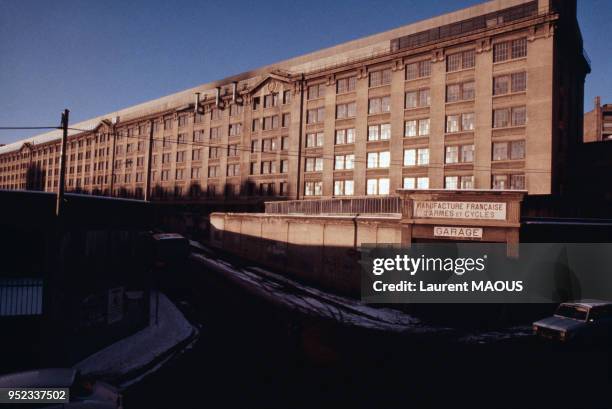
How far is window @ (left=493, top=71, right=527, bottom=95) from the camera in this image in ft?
99.4

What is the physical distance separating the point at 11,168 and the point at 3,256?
112741mm

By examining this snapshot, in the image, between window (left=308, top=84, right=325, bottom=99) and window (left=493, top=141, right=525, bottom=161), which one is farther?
window (left=308, top=84, right=325, bottom=99)

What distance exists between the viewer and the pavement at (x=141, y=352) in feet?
42.3

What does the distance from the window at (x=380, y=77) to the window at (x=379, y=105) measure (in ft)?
5.10

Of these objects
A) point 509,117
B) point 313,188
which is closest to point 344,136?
point 313,188

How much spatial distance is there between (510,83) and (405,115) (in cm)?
895

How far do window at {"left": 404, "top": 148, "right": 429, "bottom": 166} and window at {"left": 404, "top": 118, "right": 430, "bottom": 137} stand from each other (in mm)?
1513

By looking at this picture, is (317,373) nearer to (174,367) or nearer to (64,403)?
(174,367)

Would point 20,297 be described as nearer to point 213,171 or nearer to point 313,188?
point 313,188

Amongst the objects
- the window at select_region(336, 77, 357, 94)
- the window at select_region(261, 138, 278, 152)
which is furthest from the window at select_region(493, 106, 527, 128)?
the window at select_region(261, 138, 278, 152)

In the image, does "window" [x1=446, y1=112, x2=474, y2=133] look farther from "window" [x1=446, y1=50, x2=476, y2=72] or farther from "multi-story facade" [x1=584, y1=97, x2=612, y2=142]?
"multi-story facade" [x1=584, y1=97, x2=612, y2=142]

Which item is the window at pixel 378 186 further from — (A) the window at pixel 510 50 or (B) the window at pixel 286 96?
(B) the window at pixel 286 96

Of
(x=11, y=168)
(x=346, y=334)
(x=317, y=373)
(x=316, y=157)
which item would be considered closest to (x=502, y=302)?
(x=346, y=334)

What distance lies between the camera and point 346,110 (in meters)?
40.5
